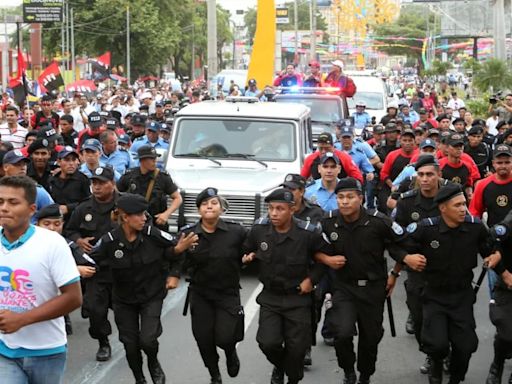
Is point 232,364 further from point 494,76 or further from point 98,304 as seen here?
point 494,76

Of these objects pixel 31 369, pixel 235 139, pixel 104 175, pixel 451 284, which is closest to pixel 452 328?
pixel 451 284

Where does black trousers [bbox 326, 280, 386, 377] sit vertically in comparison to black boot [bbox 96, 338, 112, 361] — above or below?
above

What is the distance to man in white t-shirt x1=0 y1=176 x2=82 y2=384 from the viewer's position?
4.99 meters

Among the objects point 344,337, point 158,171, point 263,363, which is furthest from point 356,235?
point 158,171

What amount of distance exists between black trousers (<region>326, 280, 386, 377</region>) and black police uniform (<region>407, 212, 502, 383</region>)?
36 cm

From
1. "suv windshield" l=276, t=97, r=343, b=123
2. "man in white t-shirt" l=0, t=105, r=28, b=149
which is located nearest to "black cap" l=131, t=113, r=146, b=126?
"man in white t-shirt" l=0, t=105, r=28, b=149

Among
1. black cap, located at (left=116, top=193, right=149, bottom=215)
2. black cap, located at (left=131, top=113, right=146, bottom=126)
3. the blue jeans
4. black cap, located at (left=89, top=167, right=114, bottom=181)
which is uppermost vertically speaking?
black cap, located at (left=131, top=113, right=146, bottom=126)

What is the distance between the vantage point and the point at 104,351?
868 cm

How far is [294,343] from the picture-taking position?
730cm

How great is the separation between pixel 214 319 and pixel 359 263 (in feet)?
3.81

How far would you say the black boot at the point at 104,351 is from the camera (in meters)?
8.63

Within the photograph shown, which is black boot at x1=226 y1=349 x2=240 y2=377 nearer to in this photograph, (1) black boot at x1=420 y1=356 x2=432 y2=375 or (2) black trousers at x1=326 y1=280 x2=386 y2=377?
(2) black trousers at x1=326 y1=280 x2=386 y2=377

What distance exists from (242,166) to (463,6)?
48.0m

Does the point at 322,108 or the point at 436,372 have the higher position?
the point at 322,108
